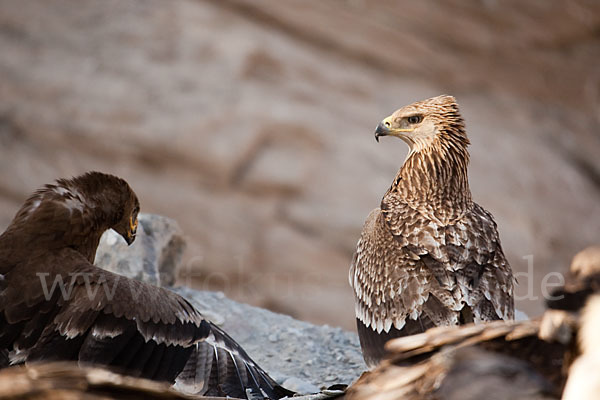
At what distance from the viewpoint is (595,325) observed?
1604mm

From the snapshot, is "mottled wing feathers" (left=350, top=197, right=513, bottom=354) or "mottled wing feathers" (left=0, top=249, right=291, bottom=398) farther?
"mottled wing feathers" (left=350, top=197, right=513, bottom=354)

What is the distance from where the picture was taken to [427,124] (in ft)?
14.5

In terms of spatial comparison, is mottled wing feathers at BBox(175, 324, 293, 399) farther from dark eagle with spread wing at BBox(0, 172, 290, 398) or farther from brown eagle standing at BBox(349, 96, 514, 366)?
brown eagle standing at BBox(349, 96, 514, 366)

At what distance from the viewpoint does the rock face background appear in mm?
10625

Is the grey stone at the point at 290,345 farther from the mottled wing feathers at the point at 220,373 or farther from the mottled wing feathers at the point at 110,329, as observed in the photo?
the mottled wing feathers at the point at 110,329

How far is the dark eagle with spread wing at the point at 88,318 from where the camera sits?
323cm

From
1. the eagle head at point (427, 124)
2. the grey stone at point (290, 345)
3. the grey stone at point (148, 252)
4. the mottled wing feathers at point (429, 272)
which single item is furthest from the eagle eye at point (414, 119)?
the grey stone at point (148, 252)

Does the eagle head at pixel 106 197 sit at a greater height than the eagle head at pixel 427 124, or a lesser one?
lesser

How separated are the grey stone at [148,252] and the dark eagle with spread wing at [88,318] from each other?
140 centimetres

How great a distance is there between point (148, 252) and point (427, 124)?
2260 millimetres

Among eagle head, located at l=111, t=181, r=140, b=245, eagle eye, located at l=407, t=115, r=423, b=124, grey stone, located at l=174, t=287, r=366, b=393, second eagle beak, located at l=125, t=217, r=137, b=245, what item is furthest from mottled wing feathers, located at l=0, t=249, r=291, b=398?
eagle eye, located at l=407, t=115, r=423, b=124

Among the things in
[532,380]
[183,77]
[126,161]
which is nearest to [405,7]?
[183,77]

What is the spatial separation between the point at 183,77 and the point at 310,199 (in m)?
2.52

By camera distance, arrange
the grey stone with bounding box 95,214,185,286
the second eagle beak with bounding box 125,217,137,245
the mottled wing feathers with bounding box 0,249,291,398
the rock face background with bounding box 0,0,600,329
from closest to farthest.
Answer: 1. the mottled wing feathers with bounding box 0,249,291,398
2. the second eagle beak with bounding box 125,217,137,245
3. the grey stone with bounding box 95,214,185,286
4. the rock face background with bounding box 0,0,600,329
